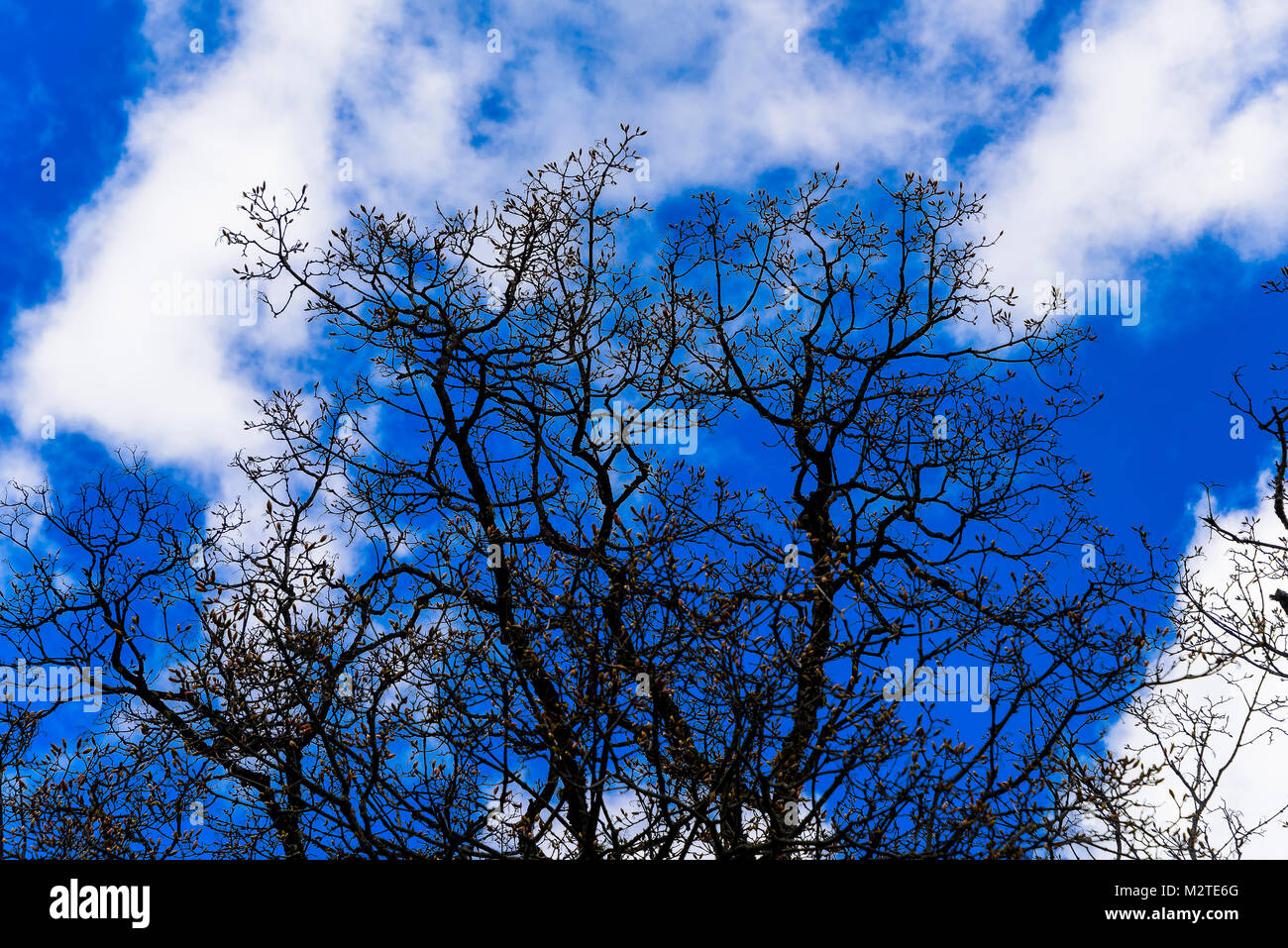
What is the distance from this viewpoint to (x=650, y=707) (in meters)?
6.88

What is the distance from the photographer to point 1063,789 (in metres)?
7.75
